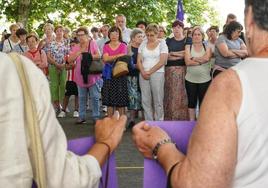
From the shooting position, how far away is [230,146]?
5.34 ft

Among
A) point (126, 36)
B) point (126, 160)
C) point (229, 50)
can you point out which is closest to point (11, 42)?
point (126, 36)

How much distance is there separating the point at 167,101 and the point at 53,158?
759 cm

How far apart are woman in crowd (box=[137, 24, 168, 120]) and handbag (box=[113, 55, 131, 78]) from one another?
0.70 feet

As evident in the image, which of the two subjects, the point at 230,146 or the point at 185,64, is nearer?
the point at 230,146

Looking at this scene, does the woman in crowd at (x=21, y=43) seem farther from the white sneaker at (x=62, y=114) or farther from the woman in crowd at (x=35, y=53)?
the white sneaker at (x=62, y=114)

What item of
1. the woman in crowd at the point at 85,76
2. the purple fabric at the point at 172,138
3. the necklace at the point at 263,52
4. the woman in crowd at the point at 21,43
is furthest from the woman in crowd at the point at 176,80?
the necklace at the point at 263,52

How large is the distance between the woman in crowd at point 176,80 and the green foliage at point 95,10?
13865 millimetres

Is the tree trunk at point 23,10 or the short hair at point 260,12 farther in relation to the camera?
the tree trunk at point 23,10

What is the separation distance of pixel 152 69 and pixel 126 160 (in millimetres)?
2393

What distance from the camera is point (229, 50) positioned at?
8.46 metres

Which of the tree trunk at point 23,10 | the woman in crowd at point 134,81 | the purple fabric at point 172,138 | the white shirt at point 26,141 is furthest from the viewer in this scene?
the tree trunk at point 23,10

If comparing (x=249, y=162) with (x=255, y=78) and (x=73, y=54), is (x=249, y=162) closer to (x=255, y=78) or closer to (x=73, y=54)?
(x=255, y=78)

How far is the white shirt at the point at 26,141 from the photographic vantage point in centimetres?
145

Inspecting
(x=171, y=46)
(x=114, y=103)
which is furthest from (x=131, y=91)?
(x=171, y=46)
